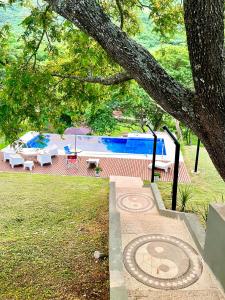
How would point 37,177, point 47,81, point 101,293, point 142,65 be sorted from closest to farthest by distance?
1. point 142,65
2. point 101,293
3. point 47,81
4. point 37,177

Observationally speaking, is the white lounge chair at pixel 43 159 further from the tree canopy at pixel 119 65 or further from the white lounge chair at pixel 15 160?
the tree canopy at pixel 119 65

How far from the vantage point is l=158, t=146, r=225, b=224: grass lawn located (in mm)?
7630

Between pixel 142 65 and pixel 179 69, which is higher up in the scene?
pixel 179 69

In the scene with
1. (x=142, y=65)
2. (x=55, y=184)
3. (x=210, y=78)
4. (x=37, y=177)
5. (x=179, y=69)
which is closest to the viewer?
(x=210, y=78)

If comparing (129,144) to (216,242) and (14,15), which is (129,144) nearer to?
(14,15)

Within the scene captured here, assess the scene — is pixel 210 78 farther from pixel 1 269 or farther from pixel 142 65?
pixel 1 269

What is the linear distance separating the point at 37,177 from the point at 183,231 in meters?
6.92

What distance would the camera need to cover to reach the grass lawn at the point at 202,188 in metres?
7.63

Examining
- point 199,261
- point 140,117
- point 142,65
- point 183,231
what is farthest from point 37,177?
point 140,117

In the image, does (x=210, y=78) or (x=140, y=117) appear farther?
(x=140, y=117)

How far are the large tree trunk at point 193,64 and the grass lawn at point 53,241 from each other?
262 centimetres

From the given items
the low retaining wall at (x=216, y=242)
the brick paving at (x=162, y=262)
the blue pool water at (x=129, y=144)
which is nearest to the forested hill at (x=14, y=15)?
the brick paving at (x=162, y=262)

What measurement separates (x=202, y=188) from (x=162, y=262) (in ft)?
19.2

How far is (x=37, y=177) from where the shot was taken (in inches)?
435
